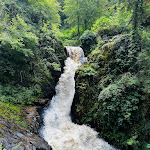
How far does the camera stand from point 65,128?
7.41 metres

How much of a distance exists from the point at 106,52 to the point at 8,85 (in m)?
6.94

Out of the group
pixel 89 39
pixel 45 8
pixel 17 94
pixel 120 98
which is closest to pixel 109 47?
pixel 120 98

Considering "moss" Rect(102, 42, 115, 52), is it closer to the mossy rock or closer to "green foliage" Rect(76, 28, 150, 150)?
"green foliage" Rect(76, 28, 150, 150)

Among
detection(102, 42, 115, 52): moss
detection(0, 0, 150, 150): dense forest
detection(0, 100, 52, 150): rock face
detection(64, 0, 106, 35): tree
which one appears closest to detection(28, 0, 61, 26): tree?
detection(0, 0, 150, 150): dense forest

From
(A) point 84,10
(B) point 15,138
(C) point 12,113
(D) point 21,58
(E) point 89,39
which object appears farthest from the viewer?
(A) point 84,10

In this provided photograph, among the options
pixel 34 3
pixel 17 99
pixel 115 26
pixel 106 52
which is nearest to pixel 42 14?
pixel 34 3

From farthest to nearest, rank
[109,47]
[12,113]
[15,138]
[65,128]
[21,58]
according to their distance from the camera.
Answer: [109,47]
[21,58]
[65,128]
[12,113]
[15,138]

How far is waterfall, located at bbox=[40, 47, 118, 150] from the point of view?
6025mm

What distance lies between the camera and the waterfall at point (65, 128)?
6.03 m

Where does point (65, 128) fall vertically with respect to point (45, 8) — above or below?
below

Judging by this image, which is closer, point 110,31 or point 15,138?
point 15,138

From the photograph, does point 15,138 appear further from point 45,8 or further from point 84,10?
point 84,10

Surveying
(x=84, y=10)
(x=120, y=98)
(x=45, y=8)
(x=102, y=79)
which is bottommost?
(x=102, y=79)

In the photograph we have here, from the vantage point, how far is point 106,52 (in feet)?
27.3
